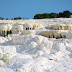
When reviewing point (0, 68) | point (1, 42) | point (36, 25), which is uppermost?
point (36, 25)

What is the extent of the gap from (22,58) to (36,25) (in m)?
6.41

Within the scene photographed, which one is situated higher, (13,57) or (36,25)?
(36,25)

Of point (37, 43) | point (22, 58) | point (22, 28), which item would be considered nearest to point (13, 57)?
point (22, 58)

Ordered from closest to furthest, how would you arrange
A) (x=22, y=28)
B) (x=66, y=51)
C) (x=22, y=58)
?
(x=22, y=58), (x=66, y=51), (x=22, y=28)

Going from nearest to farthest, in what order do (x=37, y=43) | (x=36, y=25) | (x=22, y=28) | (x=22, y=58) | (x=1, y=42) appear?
(x=22, y=58), (x=37, y=43), (x=1, y=42), (x=22, y=28), (x=36, y=25)

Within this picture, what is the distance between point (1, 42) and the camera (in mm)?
12297

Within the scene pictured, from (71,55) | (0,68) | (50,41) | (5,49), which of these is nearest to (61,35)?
(50,41)

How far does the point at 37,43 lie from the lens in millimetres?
10836

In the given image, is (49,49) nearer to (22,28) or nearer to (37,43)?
(37,43)

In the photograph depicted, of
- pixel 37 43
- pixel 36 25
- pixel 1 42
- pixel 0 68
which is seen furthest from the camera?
pixel 36 25

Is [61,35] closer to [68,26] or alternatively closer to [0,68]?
[68,26]

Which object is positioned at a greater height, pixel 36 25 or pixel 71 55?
pixel 36 25

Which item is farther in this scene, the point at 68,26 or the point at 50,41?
the point at 68,26

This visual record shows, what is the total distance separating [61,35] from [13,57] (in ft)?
13.7
